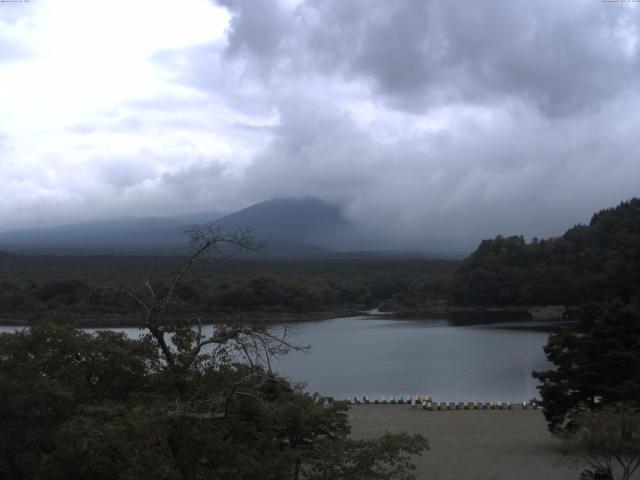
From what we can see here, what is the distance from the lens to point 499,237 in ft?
227

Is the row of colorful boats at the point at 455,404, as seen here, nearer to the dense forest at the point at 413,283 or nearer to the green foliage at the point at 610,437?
the green foliage at the point at 610,437

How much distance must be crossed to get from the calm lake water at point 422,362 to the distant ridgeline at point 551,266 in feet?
40.4

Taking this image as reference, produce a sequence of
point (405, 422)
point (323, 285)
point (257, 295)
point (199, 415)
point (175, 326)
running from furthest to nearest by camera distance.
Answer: point (323, 285)
point (257, 295)
point (405, 422)
point (175, 326)
point (199, 415)

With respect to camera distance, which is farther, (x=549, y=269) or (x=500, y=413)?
(x=549, y=269)

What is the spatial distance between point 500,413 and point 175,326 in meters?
16.1

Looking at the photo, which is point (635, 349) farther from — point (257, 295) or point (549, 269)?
point (549, 269)

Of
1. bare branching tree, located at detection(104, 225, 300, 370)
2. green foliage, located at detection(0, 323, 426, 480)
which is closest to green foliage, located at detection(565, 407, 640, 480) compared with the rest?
green foliage, located at detection(0, 323, 426, 480)

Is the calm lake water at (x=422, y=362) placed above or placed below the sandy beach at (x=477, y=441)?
below

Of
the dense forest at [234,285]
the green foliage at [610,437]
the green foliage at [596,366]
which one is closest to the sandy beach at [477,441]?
the green foliage at [596,366]

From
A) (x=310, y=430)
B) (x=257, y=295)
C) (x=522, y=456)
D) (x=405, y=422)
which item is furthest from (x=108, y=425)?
(x=257, y=295)

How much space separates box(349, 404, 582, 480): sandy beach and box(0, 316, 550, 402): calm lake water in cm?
336

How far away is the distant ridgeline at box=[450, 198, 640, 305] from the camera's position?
57688 mm

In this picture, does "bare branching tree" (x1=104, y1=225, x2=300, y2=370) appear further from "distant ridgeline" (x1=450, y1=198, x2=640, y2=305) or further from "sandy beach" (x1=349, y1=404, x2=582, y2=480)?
"distant ridgeline" (x1=450, y1=198, x2=640, y2=305)

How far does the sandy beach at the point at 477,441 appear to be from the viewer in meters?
12.3
